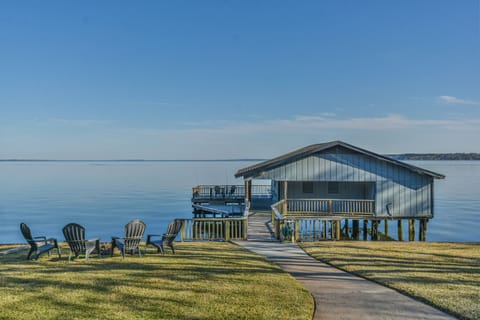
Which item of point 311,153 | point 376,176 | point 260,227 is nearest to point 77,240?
point 260,227

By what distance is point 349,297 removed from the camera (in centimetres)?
714

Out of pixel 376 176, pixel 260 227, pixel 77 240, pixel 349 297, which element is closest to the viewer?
pixel 349 297

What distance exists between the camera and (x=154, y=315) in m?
6.00

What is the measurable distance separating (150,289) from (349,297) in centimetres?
351

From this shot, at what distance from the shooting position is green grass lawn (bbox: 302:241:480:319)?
7.12m

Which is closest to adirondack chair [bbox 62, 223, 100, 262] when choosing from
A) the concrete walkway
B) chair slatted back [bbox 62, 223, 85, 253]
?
chair slatted back [bbox 62, 223, 85, 253]

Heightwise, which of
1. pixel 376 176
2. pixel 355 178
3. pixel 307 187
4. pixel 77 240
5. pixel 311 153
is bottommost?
pixel 77 240

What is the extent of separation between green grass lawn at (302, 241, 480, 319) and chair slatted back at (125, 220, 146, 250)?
4.80 meters

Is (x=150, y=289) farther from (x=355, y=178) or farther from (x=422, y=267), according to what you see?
(x=355, y=178)

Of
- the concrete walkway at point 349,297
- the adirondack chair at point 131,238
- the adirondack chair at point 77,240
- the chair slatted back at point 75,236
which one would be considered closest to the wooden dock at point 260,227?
the concrete walkway at point 349,297

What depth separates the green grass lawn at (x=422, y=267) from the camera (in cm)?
712

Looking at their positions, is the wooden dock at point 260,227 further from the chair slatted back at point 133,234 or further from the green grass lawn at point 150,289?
the chair slatted back at point 133,234

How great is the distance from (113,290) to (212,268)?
2.57 m

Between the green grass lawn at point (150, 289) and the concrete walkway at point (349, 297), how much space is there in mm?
308
